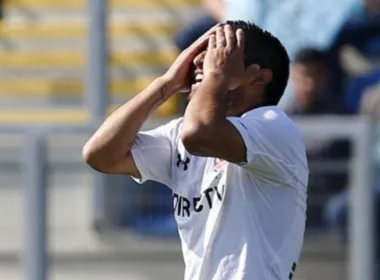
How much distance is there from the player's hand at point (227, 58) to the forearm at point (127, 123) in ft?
1.08

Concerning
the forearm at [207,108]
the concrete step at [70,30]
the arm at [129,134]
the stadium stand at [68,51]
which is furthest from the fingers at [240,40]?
the concrete step at [70,30]

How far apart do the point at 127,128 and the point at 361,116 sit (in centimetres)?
286

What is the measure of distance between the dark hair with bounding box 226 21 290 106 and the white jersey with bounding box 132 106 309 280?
Result: 0.06 metres

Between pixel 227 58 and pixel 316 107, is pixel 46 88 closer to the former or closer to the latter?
pixel 316 107

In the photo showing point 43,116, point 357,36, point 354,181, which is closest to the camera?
point 354,181

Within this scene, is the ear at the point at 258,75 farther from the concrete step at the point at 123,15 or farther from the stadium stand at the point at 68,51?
the concrete step at the point at 123,15

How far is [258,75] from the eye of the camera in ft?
9.77

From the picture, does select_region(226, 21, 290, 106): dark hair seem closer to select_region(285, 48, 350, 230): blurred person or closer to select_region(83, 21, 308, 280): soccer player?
select_region(83, 21, 308, 280): soccer player

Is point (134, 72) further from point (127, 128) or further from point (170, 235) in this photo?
point (127, 128)

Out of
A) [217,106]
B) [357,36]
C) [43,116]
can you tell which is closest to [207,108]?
[217,106]

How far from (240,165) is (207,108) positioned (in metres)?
0.18

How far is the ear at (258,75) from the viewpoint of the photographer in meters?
2.97

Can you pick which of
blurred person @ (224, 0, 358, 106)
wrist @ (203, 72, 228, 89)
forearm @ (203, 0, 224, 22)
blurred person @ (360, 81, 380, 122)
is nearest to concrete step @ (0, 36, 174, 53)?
forearm @ (203, 0, 224, 22)

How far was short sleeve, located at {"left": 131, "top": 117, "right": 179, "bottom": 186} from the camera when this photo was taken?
3297mm
